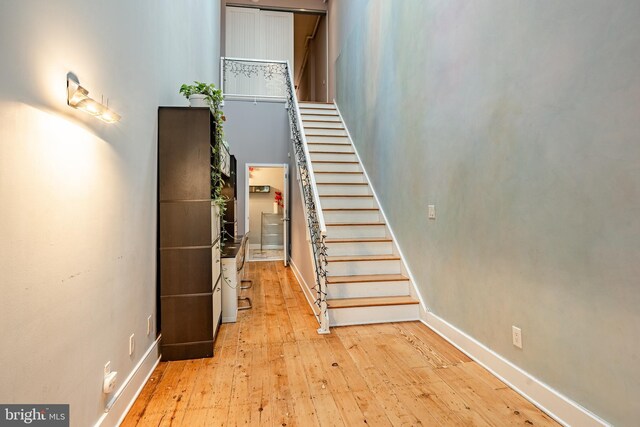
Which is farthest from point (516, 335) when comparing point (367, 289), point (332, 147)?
point (332, 147)

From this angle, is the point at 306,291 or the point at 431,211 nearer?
the point at 431,211

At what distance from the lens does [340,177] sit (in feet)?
16.8

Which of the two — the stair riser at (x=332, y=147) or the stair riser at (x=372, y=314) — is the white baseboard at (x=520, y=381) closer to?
the stair riser at (x=372, y=314)

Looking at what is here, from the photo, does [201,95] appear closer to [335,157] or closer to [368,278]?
[368,278]

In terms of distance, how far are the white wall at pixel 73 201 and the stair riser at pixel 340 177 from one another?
291cm

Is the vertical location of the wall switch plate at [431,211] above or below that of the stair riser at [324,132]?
below

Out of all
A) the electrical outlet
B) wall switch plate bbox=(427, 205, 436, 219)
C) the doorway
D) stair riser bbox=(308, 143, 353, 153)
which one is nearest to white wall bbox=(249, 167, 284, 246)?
the doorway

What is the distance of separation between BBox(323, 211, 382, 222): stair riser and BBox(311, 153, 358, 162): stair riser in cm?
124

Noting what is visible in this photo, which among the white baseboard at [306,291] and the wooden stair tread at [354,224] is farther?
the wooden stair tread at [354,224]

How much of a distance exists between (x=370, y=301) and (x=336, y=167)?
99.1 inches

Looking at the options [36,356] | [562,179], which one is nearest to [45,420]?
[36,356]

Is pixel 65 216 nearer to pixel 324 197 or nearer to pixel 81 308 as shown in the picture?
pixel 81 308

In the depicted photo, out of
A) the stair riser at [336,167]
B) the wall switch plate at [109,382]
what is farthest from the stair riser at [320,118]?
the wall switch plate at [109,382]

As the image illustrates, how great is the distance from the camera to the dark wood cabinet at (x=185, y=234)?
99.9 inches
